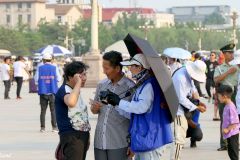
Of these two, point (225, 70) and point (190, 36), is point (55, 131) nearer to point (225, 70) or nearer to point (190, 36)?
point (225, 70)

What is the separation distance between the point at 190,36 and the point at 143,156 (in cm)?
14036

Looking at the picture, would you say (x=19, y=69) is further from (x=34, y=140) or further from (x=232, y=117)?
(x=232, y=117)

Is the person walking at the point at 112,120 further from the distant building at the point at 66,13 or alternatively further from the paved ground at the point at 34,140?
the distant building at the point at 66,13

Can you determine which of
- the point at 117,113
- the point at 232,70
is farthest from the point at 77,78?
the point at 232,70

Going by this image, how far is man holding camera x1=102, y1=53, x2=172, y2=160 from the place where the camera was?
25.3ft

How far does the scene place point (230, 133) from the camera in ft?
38.8

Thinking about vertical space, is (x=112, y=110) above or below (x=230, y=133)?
above

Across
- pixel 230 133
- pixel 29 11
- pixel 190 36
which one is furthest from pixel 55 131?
pixel 29 11

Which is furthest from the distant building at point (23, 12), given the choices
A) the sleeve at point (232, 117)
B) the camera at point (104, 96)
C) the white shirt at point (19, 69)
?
the camera at point (104, 96)

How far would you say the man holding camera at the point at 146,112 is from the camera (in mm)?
7703

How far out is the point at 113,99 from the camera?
778 centimetres

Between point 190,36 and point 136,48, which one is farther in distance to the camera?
point 190,36

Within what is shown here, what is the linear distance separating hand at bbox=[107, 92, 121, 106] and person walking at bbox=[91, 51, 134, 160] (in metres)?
0.31

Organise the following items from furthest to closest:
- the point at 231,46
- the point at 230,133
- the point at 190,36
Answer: the point at 190,36 < the point at 231,46 < the point at 230,133
